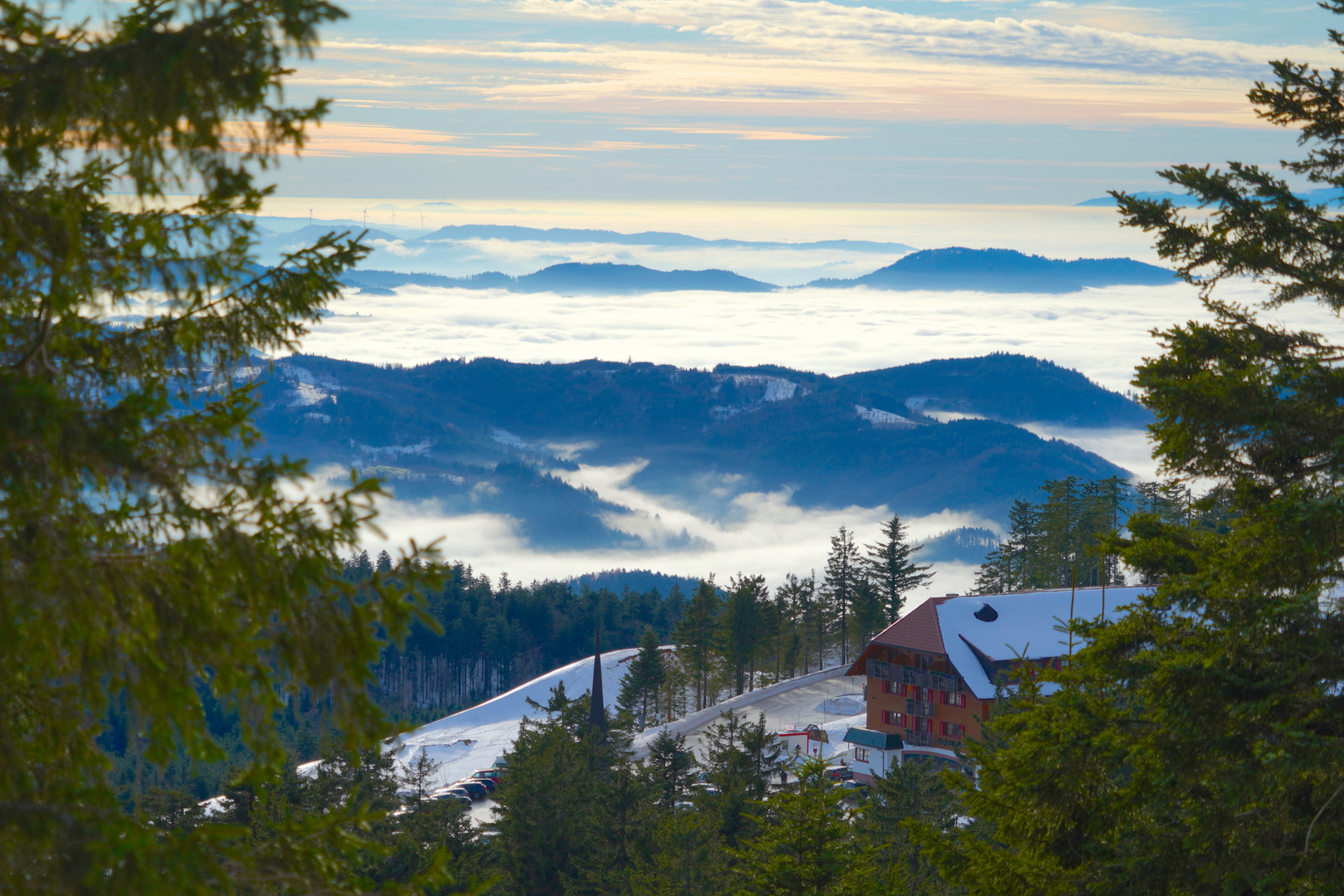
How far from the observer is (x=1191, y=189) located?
12.0 m

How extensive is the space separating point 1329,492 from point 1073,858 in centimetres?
511

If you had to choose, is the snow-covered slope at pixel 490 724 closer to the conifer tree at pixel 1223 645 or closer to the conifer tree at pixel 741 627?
the conifer tree at pixel 741 627

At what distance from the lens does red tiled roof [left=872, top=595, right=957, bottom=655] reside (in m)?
54.4

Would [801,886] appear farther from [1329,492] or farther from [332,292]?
[332,292]

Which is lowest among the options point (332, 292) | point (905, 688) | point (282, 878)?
point (905, 688)

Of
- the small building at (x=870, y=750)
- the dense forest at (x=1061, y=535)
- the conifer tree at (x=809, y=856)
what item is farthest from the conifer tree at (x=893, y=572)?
the conifer tree at (x=809, y=856)

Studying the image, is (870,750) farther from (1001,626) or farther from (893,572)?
(893,572)

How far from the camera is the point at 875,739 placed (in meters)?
54.0

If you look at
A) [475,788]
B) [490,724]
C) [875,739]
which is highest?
[875,739]

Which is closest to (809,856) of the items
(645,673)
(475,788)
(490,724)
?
(475,788)

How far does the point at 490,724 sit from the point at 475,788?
30.0m

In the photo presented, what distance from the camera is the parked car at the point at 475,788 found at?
5903 centimetres

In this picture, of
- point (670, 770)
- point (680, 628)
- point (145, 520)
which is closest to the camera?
point (145, 520)

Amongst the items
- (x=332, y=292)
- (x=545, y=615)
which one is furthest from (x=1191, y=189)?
(x=545, y=615)
